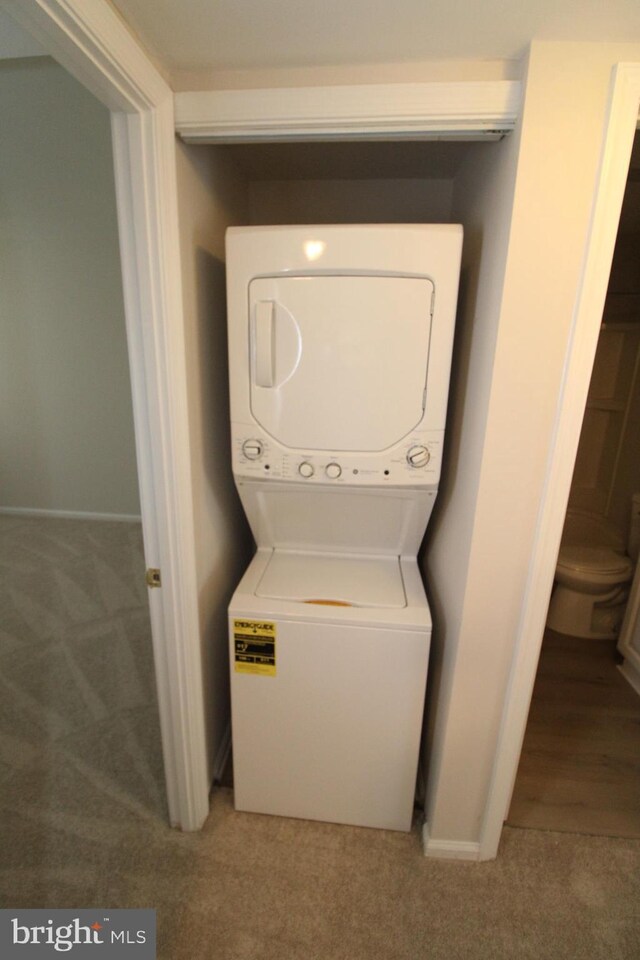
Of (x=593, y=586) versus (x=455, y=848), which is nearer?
(x=455, y=848)

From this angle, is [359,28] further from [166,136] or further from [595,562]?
[595,562]

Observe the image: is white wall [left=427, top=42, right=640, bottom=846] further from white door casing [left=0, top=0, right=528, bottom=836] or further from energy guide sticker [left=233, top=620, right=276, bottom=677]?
energy guide sticker [left=233, top=620, right=276, bottom=677]

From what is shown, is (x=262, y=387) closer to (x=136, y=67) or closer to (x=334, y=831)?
(x=136, y=67)

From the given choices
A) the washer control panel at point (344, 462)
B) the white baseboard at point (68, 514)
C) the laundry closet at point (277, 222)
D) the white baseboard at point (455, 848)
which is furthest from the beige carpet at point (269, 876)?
the white baseboard at point (68, 514)

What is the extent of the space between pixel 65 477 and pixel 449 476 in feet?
11.0

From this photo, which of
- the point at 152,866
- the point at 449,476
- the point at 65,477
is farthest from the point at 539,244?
the point at 65,477

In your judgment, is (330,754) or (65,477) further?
(65,477)

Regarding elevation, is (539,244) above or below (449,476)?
above

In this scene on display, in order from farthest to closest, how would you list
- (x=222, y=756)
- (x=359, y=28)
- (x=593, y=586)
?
(x=593, y=586), (x=222, y=756), (x=359, y=28)

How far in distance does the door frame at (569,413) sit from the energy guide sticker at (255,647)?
65 centimetres

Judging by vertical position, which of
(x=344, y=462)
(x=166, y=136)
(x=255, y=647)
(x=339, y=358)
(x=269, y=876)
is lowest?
(x=269, y=876)

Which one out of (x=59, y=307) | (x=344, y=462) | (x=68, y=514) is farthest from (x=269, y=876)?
(x=59, y=307)

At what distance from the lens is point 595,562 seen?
227cm

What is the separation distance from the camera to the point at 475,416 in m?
1.09
